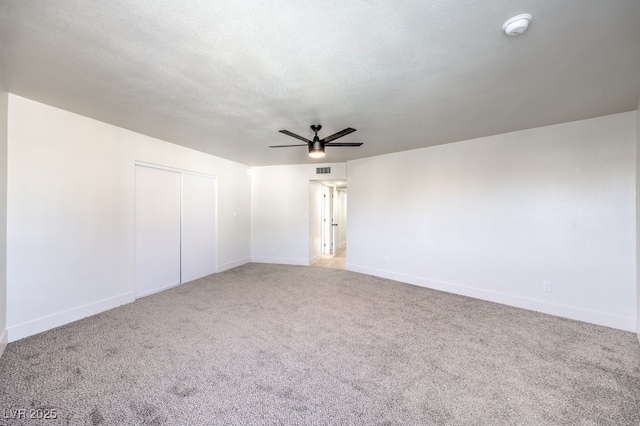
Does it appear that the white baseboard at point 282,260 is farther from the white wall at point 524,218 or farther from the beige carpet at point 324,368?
the beige carpet at point 324,368

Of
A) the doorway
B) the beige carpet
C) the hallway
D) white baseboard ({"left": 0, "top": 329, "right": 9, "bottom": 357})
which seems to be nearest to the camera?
the beige carpet

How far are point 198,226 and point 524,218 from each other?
5.60 m

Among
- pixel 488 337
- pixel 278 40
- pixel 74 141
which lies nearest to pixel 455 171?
pixel 488 337

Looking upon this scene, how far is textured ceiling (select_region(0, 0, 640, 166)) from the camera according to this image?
1.54 m

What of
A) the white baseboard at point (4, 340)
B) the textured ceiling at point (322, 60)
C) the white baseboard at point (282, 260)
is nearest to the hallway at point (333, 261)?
the white baseboard at point (282, 260)

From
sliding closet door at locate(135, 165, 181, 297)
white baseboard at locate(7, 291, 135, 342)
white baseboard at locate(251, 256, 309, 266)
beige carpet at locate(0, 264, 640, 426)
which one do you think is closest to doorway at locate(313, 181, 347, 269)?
white baseboard at locate(251, 256, 309, 266)

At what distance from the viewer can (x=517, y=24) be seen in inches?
62.7

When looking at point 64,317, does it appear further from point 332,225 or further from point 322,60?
point 332,225

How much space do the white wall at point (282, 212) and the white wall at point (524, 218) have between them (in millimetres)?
1923

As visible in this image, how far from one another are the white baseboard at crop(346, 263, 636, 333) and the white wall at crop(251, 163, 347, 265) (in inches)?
92.9

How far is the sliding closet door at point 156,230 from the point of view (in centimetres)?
409

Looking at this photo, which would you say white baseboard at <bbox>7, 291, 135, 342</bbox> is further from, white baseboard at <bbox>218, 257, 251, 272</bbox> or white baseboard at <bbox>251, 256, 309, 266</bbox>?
white baseboard at <bbox>251, 256, 309, 266</bbox>

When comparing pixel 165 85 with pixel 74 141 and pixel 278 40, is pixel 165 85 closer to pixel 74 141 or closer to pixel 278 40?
pixel 278 40

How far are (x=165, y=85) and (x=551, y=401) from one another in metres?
4.07
